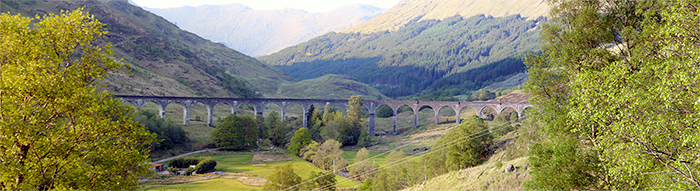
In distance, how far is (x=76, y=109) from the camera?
11031 mm

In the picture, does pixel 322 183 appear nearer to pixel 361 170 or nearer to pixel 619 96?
pixel 361 170

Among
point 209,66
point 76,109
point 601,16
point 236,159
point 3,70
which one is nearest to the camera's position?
point 3,70

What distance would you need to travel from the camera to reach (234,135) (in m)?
72.0

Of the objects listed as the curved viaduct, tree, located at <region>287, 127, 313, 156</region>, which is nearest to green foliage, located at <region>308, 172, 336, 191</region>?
tree, located at <region>287, 127, 313, 156</region>

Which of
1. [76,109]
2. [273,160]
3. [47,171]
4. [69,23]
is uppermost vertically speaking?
[69,23]

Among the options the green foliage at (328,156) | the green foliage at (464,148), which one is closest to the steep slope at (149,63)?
the green foliage at (328,156)

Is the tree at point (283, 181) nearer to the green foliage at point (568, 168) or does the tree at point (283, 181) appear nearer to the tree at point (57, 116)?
the tree at point (57, 116)

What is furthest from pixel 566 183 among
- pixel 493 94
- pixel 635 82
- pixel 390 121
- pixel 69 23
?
pixel 493 94

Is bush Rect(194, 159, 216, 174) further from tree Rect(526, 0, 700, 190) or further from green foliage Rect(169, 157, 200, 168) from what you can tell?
tree Rect(526, 0, 700, 190)

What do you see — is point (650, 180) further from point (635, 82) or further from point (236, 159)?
point (236, 159)

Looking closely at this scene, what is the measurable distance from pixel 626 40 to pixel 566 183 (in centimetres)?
732

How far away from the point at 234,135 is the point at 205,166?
22882 millimetres

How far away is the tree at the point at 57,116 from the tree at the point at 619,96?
16630 mm

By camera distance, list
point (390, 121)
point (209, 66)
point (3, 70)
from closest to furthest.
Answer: point (3, 70)
point (390, 121)
point (209, 66)
